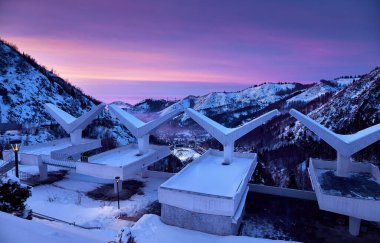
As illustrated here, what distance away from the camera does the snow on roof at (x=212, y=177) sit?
2356cm

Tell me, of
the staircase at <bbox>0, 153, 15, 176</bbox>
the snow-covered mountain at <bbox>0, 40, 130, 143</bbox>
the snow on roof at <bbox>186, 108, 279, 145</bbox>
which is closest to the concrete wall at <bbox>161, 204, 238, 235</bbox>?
the snow on roof at <bbox>186, 108, 279, 145</bbox>

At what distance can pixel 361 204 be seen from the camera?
20.4 meters

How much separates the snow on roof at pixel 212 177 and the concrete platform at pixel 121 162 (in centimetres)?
597

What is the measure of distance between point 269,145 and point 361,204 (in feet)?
417

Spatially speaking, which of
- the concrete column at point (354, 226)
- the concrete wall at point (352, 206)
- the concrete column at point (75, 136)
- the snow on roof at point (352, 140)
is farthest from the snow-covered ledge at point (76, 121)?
the concrete column at point (354, 226)

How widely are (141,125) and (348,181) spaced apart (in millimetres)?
22945

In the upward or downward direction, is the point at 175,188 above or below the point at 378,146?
above

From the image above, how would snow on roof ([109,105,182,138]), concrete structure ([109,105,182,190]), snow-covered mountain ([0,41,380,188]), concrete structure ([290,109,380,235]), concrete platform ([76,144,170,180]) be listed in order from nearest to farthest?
concrete structure ([290,109,380,235]) → concrete platform ([76,144,170,180]) → concrete structure ([109,105,182,190]) → snow on roof ([109,105,182,138]) → snow-covered mountain ([0,41,380,188])

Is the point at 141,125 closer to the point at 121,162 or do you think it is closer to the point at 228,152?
the point at 121,162

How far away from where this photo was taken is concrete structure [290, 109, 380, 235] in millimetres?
20578

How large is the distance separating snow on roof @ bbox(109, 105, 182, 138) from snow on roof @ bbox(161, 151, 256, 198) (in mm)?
7087

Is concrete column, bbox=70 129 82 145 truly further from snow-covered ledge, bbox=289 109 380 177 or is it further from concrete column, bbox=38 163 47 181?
snow-covered ledge, bbox=289 109 380 177

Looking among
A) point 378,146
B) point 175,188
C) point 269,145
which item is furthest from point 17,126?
point 269,145

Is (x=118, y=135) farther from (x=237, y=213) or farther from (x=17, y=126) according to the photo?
(x=237, y=213)
